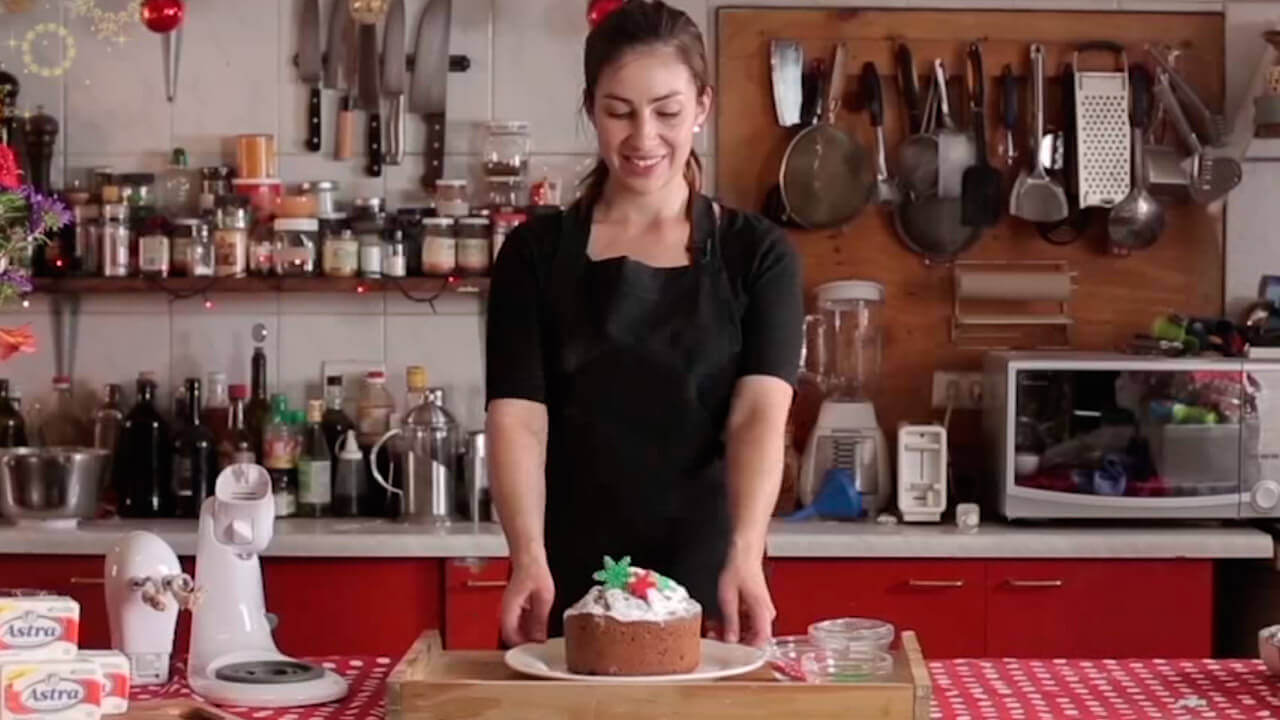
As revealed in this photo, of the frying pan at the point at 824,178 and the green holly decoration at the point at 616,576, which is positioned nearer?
the green holly decoration at the point at 616,576

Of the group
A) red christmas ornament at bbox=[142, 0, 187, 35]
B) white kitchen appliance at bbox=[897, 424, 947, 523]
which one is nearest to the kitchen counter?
white kitchen appliance at bbox=[897, 424, 947, 523]

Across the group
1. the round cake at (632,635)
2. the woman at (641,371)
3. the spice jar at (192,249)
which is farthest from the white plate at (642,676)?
the spice jar at (192,249)

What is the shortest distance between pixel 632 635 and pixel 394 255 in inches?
92.6

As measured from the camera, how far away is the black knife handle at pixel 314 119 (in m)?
4.41

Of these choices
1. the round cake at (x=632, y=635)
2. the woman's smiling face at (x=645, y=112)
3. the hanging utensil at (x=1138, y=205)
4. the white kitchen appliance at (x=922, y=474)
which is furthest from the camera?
the hanging utensil at (x=1138, y=205)

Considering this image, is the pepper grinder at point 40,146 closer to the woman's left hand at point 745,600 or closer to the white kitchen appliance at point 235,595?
the white kitchen appliance at point 235,595

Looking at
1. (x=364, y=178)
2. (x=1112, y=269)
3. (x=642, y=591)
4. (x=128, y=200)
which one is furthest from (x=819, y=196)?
(x=642, y=591)

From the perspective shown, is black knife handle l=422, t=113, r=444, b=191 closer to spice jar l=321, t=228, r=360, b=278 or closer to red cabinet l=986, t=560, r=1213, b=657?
spice jar l=321, t=228, r=360, b=278

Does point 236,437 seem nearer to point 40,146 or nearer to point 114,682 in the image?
point 40,146

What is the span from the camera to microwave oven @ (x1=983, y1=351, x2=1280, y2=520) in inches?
160

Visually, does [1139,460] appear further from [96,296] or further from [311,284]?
[96,296]

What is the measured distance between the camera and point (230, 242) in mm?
4312

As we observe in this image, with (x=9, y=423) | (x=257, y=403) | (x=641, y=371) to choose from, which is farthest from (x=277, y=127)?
(x=641, y=371)

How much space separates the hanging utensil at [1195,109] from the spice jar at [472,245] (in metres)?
1.54
